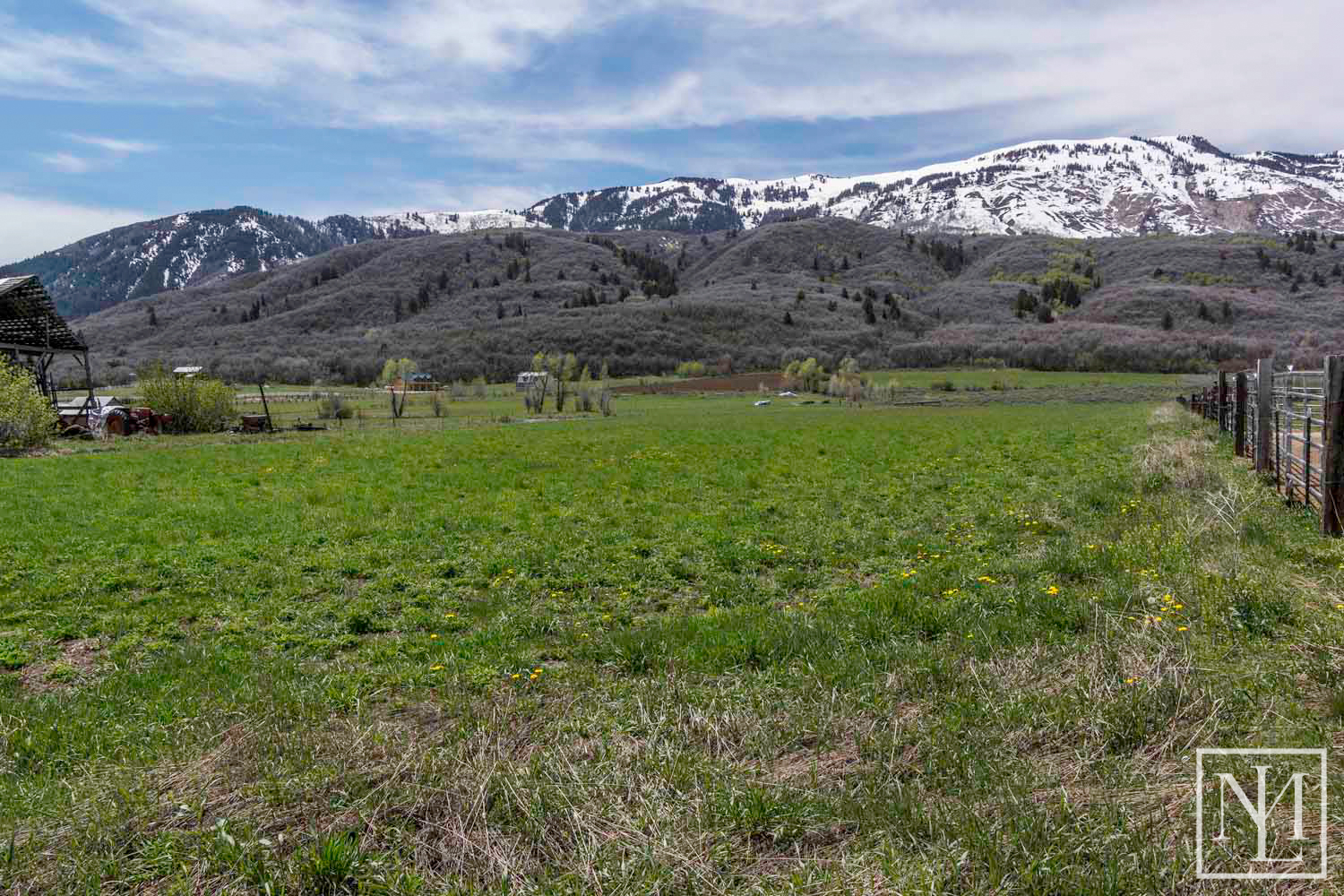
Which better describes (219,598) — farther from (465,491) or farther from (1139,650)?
(1139,650)

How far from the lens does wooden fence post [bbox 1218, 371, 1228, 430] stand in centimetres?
2292

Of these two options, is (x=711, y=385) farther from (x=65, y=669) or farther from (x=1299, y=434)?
(x=65, y=669)

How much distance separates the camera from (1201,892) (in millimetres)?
3287

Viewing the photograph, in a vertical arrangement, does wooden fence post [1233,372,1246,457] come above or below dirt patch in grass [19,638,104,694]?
above

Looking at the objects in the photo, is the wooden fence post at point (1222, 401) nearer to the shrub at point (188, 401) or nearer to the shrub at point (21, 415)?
the shrub at point (21, 415)

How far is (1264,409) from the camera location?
563 inches

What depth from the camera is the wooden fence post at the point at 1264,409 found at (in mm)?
14250

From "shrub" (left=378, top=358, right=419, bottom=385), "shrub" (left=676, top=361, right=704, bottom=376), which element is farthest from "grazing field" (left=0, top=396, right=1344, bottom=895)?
"shrub" (left=676, top=361, right=704, bottom=376)

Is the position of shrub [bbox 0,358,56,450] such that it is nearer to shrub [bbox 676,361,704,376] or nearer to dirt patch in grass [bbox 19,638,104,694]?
dirt patch in grass [bbox 19,638,104,694]

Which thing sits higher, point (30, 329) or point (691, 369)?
point (30, 329)

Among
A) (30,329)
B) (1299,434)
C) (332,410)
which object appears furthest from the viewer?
(332,410)

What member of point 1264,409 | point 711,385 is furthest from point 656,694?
point 711,385

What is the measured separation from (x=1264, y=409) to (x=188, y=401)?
54578 millimetres

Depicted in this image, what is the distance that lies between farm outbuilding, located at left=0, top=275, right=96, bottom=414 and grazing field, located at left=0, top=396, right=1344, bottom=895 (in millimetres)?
38344
